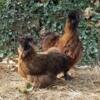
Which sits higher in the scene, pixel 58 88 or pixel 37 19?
pixel 37 19

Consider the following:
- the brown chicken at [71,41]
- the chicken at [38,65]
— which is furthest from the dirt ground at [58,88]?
the brown chicken at [71,41]

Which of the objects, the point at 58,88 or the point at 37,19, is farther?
the point at 37,19

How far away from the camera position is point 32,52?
6012 millimetres

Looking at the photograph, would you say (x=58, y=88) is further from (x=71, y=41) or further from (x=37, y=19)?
(x=37, y=19)

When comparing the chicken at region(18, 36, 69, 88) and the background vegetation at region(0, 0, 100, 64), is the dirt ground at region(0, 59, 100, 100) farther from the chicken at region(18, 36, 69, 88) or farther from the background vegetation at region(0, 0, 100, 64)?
the background vegetation at region(0, 0, 100, 64)

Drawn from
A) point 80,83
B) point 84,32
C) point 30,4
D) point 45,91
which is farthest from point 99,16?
point 45,91

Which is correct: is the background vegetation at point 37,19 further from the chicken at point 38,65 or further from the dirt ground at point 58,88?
the chicken at point 38,65

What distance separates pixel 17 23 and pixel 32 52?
3386mm

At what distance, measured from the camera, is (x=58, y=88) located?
6.10 meters

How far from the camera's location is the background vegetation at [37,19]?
9.00 meters

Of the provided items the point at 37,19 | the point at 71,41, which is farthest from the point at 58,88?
the point at 37,19

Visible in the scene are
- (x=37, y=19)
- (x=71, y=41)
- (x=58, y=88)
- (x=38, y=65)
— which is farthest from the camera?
(x=37, y=19)

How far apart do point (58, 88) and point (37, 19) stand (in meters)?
3.56

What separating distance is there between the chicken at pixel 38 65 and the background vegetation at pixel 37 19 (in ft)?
8.62
